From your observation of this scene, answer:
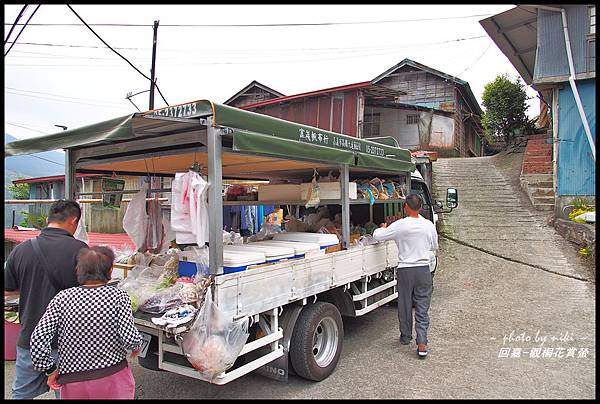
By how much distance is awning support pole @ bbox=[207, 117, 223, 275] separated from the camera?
3010mm

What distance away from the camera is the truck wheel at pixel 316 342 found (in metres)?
3.62

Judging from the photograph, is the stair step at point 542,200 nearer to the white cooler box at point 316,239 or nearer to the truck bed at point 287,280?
the truck bed at point 287,280

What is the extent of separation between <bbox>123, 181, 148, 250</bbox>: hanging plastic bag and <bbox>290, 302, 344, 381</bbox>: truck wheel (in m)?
2.04

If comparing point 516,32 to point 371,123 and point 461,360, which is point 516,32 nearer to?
point 371,123

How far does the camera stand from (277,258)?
3660mm

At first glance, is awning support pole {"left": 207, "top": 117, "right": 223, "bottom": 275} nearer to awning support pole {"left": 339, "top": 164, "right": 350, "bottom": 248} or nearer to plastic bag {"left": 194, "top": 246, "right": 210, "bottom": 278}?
plastic bag {"left": 194, "top": 246, "right": 210, "bottom": 278}

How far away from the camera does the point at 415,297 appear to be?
180 inches

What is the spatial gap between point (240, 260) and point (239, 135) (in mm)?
1005

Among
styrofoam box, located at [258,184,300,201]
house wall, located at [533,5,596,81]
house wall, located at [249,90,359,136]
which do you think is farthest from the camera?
house wall, located at [249,90,359,136]

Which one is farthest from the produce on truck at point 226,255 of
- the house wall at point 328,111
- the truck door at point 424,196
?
the house wall at point 328,111

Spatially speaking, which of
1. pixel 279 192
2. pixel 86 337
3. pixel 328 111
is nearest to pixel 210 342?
pixel 86 337

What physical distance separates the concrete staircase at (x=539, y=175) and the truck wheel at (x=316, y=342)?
9106 mm

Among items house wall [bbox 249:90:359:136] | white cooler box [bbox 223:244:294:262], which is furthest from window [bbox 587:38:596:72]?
white cooler box [bbox 223:244:294:262]

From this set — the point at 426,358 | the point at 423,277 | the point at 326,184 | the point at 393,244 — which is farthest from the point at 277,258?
the point at 393,244
